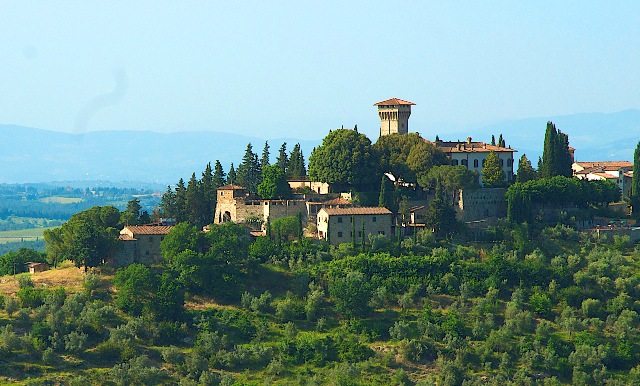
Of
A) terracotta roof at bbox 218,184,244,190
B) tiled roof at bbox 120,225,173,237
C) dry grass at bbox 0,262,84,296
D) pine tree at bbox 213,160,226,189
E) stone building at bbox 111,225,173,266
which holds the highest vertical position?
pine tree at bbox 213,160,226,189

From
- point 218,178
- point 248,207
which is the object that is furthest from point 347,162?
point 218,178

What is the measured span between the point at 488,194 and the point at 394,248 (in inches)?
473

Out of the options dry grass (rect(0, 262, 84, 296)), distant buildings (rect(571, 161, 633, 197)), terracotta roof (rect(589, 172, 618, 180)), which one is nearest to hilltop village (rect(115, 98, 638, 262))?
dry grass (rect(0, 262, 84, 296))

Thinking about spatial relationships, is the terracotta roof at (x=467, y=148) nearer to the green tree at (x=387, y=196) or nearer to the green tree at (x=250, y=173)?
the green tree at (x=387, y=196)

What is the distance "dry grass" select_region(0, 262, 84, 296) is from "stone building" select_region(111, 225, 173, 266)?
3.08m

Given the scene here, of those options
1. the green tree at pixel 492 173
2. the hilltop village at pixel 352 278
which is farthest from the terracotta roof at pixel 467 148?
the green tree at pixel 492 173

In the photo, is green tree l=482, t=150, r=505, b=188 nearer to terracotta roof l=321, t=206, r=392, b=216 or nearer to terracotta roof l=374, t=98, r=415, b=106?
terracotta roof l=374, t=98, r=415, b=106

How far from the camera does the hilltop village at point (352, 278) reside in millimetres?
70688

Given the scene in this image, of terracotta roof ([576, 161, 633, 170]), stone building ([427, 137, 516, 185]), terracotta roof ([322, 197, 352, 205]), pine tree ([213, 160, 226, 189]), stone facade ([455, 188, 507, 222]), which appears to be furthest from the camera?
terracotta roof ([576, 161, 633, 170])

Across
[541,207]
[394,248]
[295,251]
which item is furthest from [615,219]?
[295,251]

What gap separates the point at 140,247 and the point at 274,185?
469 inches

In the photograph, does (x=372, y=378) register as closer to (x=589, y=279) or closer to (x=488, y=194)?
(x=589, y=279)

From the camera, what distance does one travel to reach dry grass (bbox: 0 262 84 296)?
255 ft

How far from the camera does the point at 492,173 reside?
9338cm
